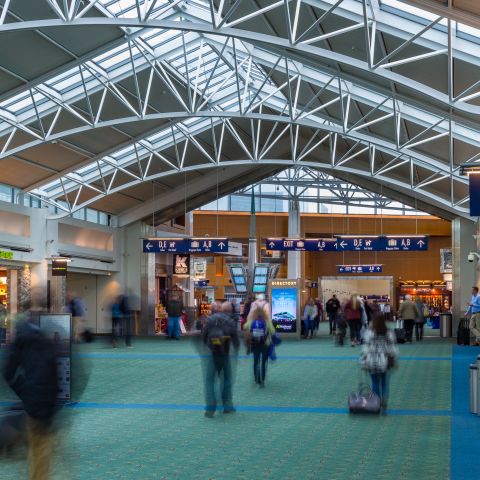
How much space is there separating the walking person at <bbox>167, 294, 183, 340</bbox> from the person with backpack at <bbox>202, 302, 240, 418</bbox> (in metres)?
20.1

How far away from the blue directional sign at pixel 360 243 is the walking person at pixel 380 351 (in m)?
23.8

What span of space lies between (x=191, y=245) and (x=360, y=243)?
23.1 feet

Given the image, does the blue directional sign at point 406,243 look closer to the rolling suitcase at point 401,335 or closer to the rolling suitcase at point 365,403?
the rolling suitcase at point 401,335

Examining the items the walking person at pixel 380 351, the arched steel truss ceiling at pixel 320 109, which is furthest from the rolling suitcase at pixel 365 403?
the arched steel truss ceiling at pixel 320 109

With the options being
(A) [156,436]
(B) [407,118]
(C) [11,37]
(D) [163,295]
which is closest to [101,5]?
(C) [11,37]

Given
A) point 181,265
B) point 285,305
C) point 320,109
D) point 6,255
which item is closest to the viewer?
point 320,109

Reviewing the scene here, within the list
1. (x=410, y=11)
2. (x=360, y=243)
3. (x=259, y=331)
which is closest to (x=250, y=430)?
(x=259, y=331)

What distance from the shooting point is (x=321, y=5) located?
19.4 meters

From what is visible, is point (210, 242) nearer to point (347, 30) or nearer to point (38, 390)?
point (347, 30)

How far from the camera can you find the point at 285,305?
3369 cm

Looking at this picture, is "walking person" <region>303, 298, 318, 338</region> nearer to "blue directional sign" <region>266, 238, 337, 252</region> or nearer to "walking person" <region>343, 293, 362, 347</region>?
"blue directional sign" <region>266, 238, 337, 252</region>

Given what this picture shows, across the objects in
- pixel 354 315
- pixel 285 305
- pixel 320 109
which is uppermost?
pixel 320 109

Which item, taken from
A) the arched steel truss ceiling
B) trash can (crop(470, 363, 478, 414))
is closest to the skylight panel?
the arched steel truss ceiling

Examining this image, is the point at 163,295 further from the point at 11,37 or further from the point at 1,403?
the point at 1,403
